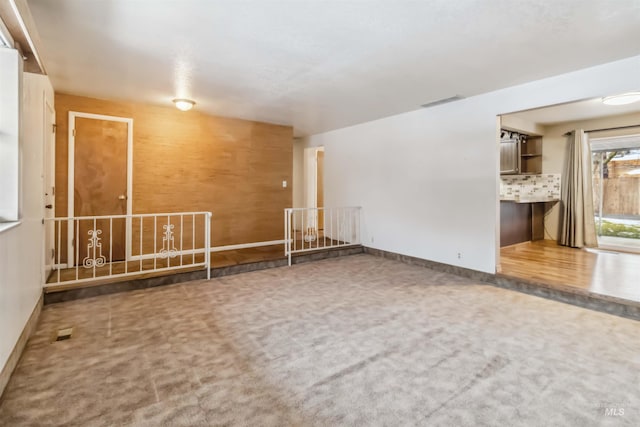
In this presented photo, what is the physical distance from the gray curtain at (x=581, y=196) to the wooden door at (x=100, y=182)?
775cm

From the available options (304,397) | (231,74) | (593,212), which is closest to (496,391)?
(304,397)

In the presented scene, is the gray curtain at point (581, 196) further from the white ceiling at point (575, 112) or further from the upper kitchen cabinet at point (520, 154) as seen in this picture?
the upper kitchen cabinet at point (520, 154)

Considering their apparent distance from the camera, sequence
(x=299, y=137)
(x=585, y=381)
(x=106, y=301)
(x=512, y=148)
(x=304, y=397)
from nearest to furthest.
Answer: (x=304, y=397) → (x=585, y=381) → (x=106, y=301) → (x=512, y=148) → (x=299, y=137)

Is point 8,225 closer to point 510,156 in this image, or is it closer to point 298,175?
point 298,175

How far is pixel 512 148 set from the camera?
652cm

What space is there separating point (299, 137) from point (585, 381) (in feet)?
21.7

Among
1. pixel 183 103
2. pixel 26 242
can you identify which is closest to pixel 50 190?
pixel 26 242

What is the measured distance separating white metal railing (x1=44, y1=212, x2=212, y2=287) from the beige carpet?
0.69 metres

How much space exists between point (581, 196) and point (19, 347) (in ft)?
26.2

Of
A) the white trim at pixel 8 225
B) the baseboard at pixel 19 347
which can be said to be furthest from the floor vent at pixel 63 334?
the white trim at pixel 8 225

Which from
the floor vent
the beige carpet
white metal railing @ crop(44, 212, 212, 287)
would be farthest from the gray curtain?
the floor vent

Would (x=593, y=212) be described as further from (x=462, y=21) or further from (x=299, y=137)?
(x=299, y=137)

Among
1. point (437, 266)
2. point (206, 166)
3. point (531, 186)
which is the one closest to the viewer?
point (437, 266)

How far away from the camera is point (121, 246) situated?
4555mm
